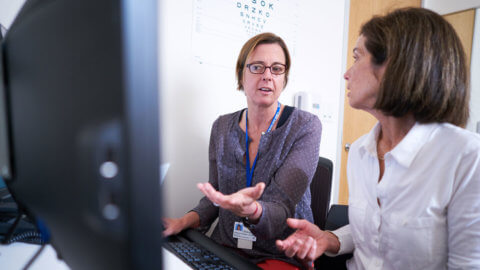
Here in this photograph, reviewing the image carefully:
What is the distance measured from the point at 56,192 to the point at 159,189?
0.56 ft

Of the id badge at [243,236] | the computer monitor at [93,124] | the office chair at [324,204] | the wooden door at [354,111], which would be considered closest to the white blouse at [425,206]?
the office chair at [324,204]

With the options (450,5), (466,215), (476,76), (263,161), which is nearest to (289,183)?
(263,161)

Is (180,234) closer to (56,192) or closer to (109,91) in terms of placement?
(56,192)

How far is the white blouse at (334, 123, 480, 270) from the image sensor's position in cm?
63

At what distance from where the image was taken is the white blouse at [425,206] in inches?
24.8

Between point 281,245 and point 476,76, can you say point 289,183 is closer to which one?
point 281,245

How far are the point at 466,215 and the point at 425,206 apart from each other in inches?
3.3

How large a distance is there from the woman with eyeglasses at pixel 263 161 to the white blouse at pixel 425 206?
0.25m

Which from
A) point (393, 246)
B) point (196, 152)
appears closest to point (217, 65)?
point (196, 152)

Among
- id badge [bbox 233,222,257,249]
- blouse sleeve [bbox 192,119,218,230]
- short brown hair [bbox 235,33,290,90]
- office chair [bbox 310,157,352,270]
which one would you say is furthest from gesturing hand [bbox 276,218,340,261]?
short brown hair [bbox 235,33,290,90]

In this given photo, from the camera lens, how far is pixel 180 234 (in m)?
0.84

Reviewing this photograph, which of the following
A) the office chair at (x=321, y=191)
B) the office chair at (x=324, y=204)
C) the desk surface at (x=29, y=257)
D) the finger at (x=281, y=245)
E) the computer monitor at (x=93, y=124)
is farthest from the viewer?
the office chair at (x=321, y=191)

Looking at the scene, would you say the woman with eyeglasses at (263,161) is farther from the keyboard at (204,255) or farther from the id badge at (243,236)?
the keyboard at (204,255)

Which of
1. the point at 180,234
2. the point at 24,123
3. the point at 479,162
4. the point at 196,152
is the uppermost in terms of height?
the point at 24,123
